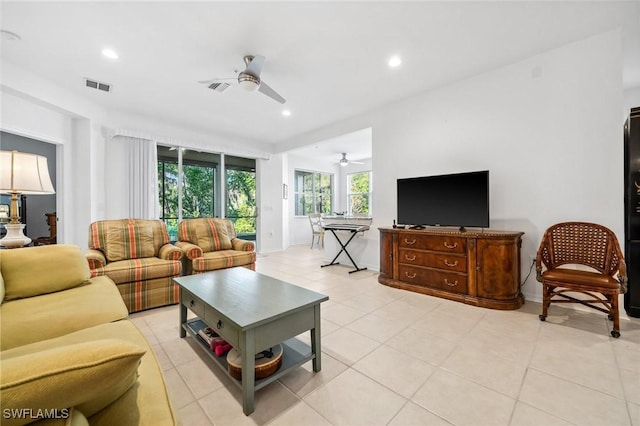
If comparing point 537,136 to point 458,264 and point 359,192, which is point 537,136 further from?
point 359,192

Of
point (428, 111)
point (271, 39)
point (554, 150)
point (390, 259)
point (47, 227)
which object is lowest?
point (390, 259)

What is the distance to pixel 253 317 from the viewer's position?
1.48 meters

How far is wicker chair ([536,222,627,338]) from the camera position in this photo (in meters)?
2.16

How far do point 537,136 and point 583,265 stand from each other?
1.40 m

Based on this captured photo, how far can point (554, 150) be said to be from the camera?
2.82m

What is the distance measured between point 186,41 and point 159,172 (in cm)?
316

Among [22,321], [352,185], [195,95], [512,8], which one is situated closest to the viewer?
[22,321]

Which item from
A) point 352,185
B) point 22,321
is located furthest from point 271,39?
point 352,185

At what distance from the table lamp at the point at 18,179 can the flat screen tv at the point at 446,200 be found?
3768 millimetres

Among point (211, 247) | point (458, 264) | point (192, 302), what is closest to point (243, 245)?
point (211, 247)

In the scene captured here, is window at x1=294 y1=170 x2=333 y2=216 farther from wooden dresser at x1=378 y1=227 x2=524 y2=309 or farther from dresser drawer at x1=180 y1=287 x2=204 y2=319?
dresser drawer at x1=180 y1=287 x2=204 y2=319

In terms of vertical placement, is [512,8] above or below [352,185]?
above

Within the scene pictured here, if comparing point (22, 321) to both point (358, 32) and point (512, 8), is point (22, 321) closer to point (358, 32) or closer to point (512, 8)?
point (358, 32)

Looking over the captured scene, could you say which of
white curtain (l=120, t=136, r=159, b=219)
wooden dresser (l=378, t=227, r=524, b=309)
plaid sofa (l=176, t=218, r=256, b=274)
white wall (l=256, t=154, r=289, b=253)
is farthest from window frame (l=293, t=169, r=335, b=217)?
wooden dresser (l=378, t=227, r=524, b=309)
